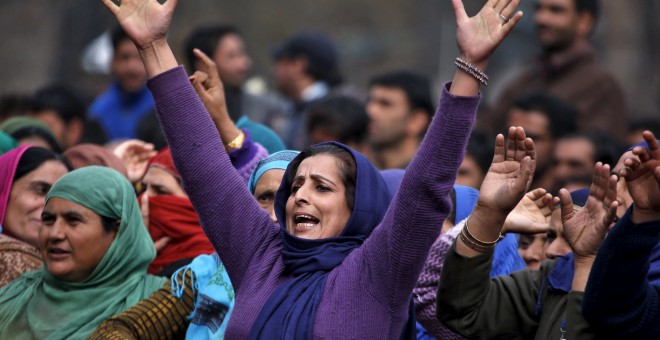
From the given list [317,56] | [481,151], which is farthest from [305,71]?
[481,151]

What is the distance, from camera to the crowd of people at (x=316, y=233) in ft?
14.0

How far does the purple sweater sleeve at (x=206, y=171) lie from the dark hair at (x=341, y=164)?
0.29m

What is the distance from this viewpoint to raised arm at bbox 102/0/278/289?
4605 millimetres

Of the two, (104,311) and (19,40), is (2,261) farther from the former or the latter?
(19,40)

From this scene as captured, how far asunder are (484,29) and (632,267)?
879 mm

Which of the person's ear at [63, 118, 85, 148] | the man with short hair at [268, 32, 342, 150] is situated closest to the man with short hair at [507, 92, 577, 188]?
the man with short hair at [268, 32, 342, 150]

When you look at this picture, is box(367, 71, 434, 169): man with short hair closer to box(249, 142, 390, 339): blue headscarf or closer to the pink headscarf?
the pink headscarf

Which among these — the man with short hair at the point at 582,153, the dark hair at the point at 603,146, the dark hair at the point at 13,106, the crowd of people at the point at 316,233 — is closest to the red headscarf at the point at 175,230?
the crowd of people at the point at 316,233

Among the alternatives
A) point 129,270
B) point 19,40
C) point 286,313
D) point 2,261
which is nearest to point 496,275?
point 286,313

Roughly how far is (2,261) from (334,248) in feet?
6.60

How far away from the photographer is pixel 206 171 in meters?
4.61

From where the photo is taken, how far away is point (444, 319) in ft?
15.5

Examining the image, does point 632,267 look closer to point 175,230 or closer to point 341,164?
point 341,164

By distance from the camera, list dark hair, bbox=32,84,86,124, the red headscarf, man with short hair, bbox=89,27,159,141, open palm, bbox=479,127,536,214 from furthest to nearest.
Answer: man with short hair, bbox=89,27,159,141 < dark hair, bbox=32,84,86,124 < the red headscarf < open palm, bbox=479,127,536,214
